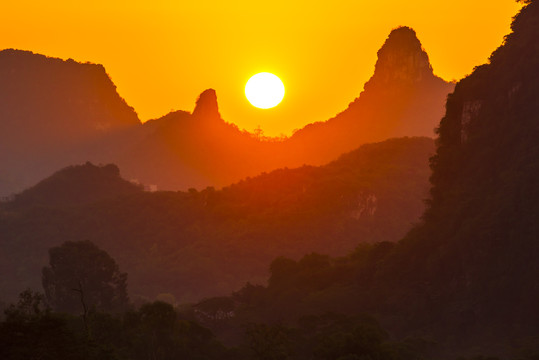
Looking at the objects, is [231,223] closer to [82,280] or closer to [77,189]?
[82,280]

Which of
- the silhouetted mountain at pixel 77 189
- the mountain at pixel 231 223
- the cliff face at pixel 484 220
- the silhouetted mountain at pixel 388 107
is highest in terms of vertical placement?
the silhouetted mountain at pixel 388 107

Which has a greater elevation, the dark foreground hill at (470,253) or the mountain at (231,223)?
the mountain at (231,223)

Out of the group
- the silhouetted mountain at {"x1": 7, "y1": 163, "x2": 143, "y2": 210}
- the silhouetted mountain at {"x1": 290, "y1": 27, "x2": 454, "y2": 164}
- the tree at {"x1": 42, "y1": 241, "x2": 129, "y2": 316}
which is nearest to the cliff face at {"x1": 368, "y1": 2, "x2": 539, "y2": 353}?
the tree at {"x1": 42, "y1": 241, "x2": 129, "y2": 316}

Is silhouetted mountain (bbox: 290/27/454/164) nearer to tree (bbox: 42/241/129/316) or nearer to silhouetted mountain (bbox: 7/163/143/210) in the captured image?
silhouetted mountain (bbox: 7/163/143/210)

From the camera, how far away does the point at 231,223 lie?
114 meters

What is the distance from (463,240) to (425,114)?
12687 centimetres

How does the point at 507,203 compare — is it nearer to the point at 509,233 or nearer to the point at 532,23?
the point at 509,233

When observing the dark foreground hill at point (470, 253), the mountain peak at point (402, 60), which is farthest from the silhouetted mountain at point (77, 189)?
the dark foreground hill at point (470, 253)

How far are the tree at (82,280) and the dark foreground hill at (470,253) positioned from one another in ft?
32.0

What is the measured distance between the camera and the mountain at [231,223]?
103938mm

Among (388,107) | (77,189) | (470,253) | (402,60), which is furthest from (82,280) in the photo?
(388,107)

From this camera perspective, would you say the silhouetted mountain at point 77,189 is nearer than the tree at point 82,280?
No

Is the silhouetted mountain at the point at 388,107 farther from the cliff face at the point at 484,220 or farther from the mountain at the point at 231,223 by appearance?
the cliff face at the point at 484,220

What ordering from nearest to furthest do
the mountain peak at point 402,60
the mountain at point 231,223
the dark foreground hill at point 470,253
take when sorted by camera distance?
the dark foreground hill at point 470,253 < the mountain at point 231,223 < the mountain peak at point 402,60
